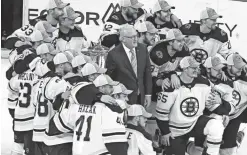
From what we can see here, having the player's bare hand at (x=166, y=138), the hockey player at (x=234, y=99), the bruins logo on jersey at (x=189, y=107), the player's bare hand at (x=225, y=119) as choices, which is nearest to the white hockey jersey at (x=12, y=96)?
the player's bare hand at (x=166, y=138)

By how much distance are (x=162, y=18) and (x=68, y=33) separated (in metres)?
0.78

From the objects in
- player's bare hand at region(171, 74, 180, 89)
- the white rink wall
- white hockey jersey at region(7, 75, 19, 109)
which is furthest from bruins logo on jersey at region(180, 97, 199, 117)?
the white rink wall

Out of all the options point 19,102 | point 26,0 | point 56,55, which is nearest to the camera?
point 56,55

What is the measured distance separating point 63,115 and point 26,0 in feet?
14.4

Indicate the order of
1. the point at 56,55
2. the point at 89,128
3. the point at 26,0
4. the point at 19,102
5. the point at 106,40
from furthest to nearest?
1. the point at 26,0
2. the point at 106,40
3. the point at 19,102
4. the point at 56,55
5. the point at 89,128

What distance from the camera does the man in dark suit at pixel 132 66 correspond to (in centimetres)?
525

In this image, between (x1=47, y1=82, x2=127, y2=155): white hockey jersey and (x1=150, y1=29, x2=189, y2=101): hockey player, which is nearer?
(x1=47, y1=82, x2=127, y2=155): white hockey jersey

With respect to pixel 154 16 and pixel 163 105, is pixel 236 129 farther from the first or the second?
pixel 154 16

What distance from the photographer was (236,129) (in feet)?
19.0

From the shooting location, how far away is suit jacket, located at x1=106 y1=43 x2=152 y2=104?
529 cm

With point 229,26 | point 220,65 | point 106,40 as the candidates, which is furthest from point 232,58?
point 229,26

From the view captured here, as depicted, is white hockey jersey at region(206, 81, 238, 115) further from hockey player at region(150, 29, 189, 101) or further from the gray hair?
the gray hair

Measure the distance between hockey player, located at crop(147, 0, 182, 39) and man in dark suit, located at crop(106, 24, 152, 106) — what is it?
56 centimetres

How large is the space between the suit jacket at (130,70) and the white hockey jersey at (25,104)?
578mm
